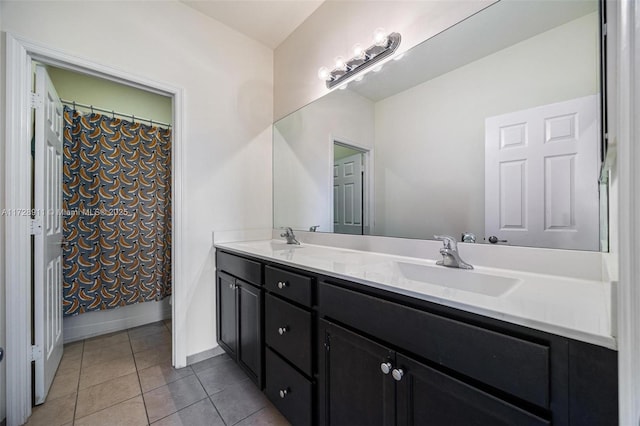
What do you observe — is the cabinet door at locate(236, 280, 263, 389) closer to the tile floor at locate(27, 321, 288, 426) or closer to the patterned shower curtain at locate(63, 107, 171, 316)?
the tile floor at locate(27, 321, 288, 426)

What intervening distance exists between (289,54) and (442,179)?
174cm

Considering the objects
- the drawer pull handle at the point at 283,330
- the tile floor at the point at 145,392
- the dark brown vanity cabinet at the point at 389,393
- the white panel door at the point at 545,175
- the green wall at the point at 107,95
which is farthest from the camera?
the green wall at the point at 107,95

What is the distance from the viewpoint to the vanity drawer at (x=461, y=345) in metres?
0.56

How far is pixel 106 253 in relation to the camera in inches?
91.3

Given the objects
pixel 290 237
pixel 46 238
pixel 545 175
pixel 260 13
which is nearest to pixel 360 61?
pixel 260 13

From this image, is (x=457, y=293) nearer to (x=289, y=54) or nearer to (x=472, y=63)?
(x=472, y=63)

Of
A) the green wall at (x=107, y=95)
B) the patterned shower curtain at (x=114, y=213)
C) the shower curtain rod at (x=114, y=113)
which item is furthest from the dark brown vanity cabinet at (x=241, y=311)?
the green wall at (x=107, y=95)

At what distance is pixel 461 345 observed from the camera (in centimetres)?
66

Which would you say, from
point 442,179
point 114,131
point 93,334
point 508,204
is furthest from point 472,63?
point 93,334

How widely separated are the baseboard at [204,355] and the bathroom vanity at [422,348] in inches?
28.7

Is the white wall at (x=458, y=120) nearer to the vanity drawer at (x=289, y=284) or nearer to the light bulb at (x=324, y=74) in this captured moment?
the light bulb at (x=324, y=74)

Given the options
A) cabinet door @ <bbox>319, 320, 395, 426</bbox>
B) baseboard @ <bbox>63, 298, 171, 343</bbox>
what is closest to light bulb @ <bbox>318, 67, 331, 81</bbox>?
cabinet door @ <bbox>319, 320, 395, 426</bbox>

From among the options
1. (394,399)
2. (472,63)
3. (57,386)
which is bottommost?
(57,386)

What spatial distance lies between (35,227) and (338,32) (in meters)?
2.18
